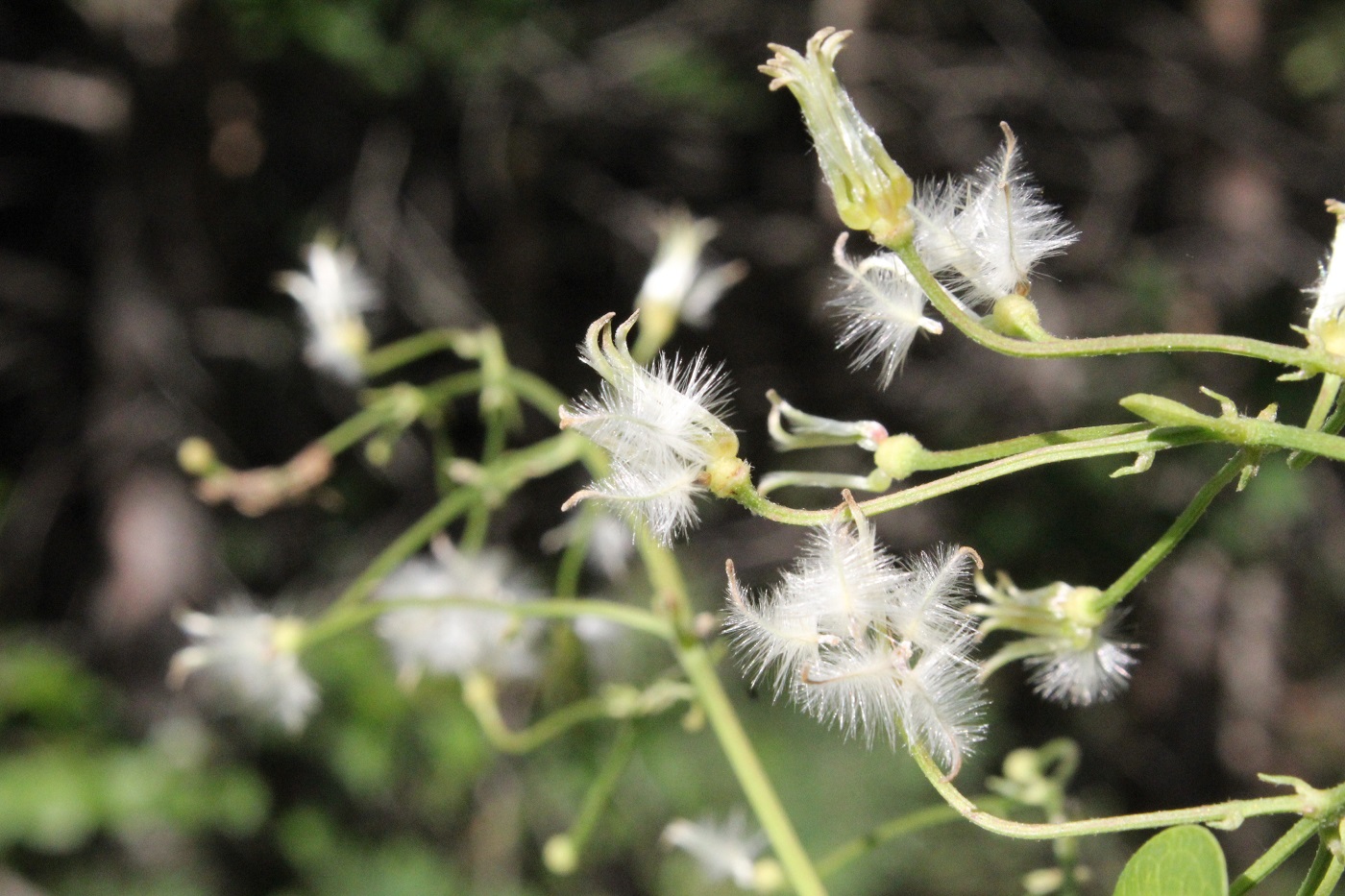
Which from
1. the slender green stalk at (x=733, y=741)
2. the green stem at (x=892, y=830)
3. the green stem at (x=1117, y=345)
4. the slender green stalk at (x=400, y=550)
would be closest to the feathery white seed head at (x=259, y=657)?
the slender green stalk at (x=400, y=550)

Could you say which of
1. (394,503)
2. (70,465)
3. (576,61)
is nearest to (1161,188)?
(576,61)

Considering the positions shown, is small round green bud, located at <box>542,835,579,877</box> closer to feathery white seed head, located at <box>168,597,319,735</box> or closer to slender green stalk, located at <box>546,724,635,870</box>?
slender green stalk, located at <box>546,724,635,870</box>

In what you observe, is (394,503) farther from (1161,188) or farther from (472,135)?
(1161,188)

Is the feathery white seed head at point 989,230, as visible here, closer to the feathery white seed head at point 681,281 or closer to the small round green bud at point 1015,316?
the small round green bud at point 1015,316

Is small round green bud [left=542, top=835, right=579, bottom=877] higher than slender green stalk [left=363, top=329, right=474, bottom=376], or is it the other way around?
slender green stalk [left=363, top=329, right=474, bottom=376]

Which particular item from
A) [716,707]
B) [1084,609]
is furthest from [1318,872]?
[716,707]

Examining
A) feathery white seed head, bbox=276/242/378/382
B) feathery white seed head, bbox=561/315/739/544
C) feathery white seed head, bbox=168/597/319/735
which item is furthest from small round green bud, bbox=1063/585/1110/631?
feathery white seed head, bbox=276/242/378/382
